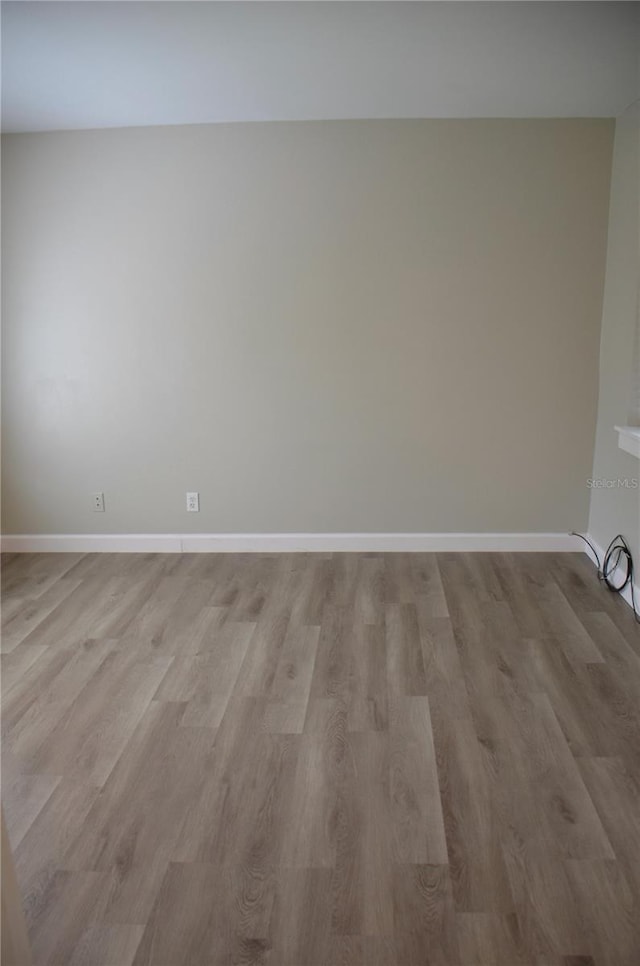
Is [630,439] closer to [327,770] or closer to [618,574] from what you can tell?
[618,574]

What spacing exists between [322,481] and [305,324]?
854mm

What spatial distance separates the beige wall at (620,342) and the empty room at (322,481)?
0.09ft

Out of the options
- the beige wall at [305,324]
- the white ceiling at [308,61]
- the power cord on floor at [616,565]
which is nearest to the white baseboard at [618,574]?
the power cord on floor at [616,565]

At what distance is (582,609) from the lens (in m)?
3.60

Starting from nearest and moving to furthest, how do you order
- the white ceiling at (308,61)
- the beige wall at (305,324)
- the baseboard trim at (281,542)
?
the white ceiling at (308,61) < the beige wall at (305,324) < the baseboard trim at (281,542)

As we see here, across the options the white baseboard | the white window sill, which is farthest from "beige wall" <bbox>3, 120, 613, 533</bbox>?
the white window sill

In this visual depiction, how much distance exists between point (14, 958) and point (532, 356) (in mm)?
3499

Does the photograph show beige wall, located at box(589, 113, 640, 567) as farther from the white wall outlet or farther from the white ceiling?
the white wall outlet

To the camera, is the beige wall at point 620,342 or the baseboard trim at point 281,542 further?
the baseboard trim at point 281,542

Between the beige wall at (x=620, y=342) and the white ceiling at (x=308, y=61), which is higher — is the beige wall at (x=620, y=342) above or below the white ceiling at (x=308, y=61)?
below

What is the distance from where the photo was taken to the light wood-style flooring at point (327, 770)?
1896mm

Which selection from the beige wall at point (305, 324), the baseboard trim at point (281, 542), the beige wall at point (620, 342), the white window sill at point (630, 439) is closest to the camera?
the white window sill at point (630, 439)

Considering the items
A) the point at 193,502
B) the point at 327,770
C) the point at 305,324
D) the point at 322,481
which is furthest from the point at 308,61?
the point at 327,770

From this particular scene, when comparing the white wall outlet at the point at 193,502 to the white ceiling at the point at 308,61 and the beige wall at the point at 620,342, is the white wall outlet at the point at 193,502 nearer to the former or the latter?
the white ceiling at the point at 308,61
